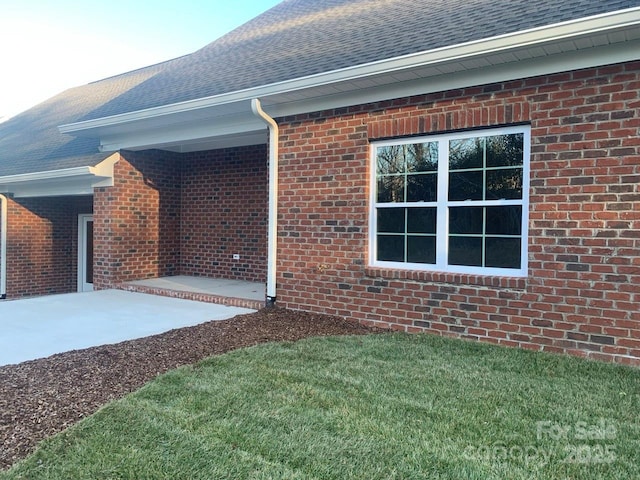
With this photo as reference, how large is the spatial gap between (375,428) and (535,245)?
2984 mm

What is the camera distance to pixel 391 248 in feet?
20.8

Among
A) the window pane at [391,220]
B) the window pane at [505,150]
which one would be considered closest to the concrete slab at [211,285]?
the window pane at [391,220]

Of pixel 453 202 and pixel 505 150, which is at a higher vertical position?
pixel 505 150

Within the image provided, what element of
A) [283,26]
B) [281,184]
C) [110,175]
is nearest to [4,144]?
[110,175]

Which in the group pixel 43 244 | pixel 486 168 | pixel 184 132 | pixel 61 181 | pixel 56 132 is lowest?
pixel 43 244

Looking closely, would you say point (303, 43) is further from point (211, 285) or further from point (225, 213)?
point (211, 285)

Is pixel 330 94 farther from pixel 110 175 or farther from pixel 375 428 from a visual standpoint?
pixel 110 175

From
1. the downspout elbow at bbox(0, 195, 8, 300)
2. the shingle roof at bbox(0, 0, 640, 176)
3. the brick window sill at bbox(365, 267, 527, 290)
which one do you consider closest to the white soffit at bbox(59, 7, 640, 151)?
the shingle roof at bbox(0, 0, 640, 176)

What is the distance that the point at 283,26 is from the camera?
10141 millimetres

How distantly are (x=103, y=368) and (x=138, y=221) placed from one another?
6.09 m

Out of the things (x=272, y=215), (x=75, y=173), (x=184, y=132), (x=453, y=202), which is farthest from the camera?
(x=75, y=173)

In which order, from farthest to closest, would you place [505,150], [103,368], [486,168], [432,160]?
[432,160] → [486,168] → [505,150] → [103,368]

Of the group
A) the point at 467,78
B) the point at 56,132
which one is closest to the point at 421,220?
the point at 467,78

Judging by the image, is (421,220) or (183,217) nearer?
(421,220)
